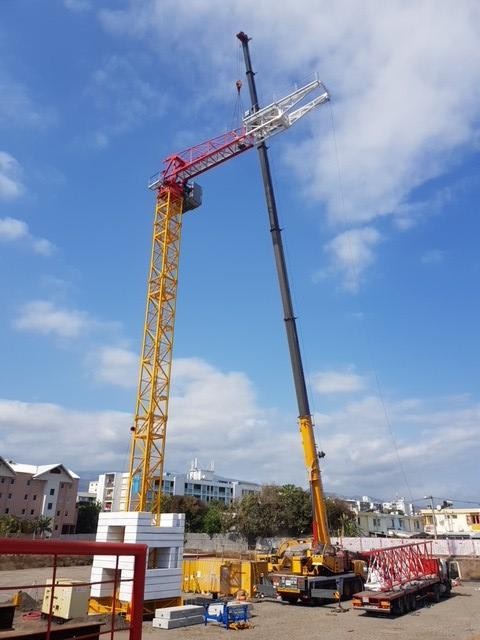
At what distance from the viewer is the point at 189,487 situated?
10994 centimetres

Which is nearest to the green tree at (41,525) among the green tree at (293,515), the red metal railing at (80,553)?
the green tree at (293,515)

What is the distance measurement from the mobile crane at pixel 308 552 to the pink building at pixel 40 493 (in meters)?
51.2

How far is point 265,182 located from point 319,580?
2087 cm

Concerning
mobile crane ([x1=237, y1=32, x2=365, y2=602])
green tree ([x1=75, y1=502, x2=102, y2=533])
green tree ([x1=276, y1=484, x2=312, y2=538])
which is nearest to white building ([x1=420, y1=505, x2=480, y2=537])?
green tree ([x1=276, y1=484, x2=312, y2=538])

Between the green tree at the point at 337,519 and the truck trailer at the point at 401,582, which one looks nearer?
the truck trailer at the point at 401,582

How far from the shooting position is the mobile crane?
20.6 meters

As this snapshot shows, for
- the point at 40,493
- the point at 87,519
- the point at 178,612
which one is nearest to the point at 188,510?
the point at 87,519

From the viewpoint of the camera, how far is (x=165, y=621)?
648 inches

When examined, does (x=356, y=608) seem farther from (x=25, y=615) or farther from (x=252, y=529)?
(x=252, y=529)

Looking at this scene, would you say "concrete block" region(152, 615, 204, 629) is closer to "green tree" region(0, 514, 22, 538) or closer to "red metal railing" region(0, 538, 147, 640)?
"red metal railing" region(0, 538, 147, 640)

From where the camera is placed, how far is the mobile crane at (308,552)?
20641mm

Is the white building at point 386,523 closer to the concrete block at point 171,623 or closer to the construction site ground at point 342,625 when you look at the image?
the construction site ground at point 342,625

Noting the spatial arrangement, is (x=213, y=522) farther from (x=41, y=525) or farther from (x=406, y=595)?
(x=406, y=595)

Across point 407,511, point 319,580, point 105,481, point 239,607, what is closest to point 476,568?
point 319,580
